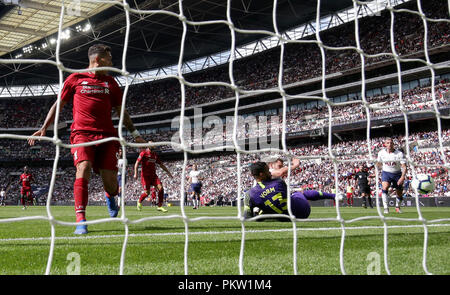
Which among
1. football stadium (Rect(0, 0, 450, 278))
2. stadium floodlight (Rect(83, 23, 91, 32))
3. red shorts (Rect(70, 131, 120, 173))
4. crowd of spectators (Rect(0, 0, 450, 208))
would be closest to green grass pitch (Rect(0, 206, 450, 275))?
football stadium (Rect(0, 0, 450, 278))

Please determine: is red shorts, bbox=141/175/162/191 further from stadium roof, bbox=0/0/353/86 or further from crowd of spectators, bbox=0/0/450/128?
stadium roof, bbox=0/0/353/86

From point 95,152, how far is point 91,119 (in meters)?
0.41

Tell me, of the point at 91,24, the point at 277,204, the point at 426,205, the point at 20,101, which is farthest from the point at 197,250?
Result: the point at 20,101

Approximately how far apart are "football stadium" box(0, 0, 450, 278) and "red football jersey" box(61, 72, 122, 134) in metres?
0.01

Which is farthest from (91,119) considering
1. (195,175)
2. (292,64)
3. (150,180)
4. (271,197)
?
(292,64)

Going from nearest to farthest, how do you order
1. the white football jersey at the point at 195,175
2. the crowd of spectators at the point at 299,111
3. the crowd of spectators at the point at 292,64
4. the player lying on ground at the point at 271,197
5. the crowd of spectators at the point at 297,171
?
1. the player lying on ground at the point at 271,197
2. the white football jersey at the point at 195,175
3. the crowd of spectators at the point at 297,171
4. the crowd of spectators at the point at 299,111
5. the crowd of spectators at the point at 292,64

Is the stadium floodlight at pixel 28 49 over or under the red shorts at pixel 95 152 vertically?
over

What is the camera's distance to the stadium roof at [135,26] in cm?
2667

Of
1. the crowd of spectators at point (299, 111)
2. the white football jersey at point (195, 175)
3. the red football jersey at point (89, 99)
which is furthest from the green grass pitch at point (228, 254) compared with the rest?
the crowd of spectators at point (299, 111)

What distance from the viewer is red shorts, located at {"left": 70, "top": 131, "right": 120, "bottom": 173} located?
4.00 meters

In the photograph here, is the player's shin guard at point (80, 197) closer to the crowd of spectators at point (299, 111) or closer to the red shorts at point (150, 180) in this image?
the red shorts at point (150, 180)

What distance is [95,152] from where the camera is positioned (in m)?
4.24

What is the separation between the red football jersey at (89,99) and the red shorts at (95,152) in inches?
2.8
